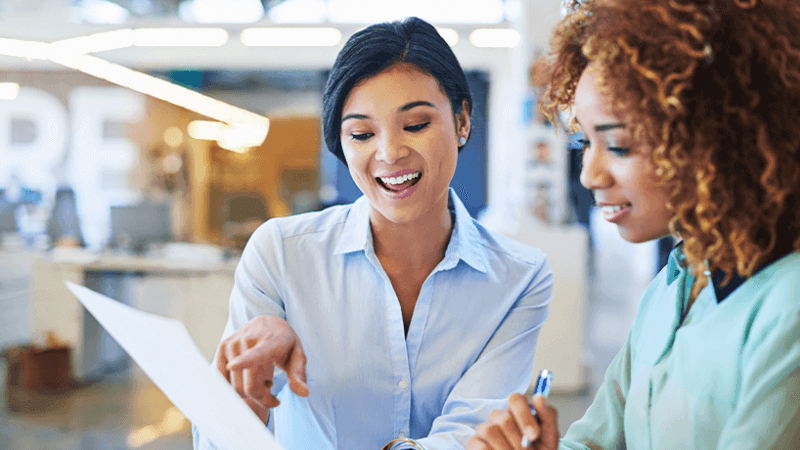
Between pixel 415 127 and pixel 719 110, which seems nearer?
pixel 719 110

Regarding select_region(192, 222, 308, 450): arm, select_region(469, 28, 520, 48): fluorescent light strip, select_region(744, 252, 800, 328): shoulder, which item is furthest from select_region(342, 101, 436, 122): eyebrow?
select_region(469, 28, 520, 48): fluorescent light strip

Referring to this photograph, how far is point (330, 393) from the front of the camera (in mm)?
1154

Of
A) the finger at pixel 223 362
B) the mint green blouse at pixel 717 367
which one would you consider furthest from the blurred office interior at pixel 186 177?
the finger at pixel 223 362

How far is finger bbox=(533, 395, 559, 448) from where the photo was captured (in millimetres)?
704

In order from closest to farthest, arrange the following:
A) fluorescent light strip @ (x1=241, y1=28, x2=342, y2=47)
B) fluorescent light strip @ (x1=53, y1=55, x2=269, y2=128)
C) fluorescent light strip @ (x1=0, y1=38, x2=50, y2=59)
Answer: fluorescent light strip @ (x1=241, y1=28, x2=342, y2=47), fluorescent light strip @ (x1=0, y1=38, x2=50, y2=59), fluorescent light strip @ (x1=53, y1=55, x2=269, y2=128)

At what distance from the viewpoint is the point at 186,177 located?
951 centimetres

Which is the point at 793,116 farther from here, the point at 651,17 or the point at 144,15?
the point at 144,15

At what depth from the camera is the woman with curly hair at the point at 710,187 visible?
567mm

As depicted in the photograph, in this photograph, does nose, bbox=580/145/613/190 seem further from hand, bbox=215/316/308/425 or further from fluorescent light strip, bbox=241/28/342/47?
fluorescent light strip, bbox=241/28/342/47

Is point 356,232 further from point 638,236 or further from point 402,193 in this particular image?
point 638,236

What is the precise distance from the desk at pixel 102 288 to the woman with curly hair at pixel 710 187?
368 centimetres

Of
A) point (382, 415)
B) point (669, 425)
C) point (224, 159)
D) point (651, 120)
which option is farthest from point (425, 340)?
point (224, 159)

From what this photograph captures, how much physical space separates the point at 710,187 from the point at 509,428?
0.36 metres

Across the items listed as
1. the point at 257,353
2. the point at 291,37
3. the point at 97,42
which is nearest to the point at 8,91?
the point at 97,42
